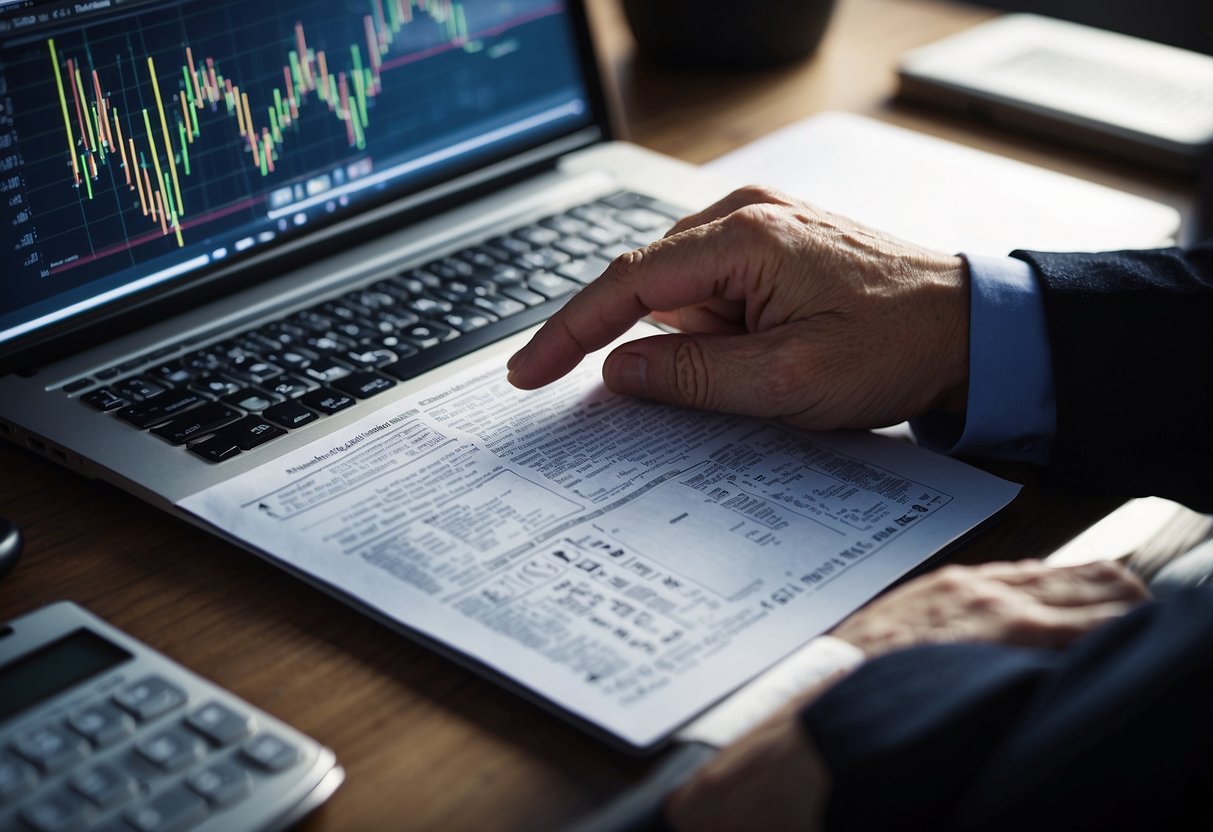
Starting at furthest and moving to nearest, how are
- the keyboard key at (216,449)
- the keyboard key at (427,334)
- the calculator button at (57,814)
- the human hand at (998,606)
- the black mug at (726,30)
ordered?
the black mug at (726,30)
the keyboard key at (427,334)
the keyboard key at (216,449)
the human hand at (998,606)
the calculator button at (57,814)

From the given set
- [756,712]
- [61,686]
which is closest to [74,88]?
[61,686]

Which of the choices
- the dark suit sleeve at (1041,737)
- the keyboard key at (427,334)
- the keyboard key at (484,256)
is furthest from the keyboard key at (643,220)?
the dark suit sleeve at (1041,737)

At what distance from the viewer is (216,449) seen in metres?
0.71

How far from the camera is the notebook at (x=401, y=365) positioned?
608 millimetres

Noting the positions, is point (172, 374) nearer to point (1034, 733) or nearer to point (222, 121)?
point (222, 121)

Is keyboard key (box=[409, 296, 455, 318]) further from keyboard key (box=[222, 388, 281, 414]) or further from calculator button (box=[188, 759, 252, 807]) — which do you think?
calculator button (box=[188, 759, 252, 807])

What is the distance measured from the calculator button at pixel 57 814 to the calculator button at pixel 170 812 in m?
0.02

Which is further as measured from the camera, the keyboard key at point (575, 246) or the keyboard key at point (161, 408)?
the keyboard key at point (575, 246)

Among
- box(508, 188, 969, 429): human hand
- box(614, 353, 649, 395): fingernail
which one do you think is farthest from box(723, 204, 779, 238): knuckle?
box(614, 353, 649, 395): fingernail

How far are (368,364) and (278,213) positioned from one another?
169 mm

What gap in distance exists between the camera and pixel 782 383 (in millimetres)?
743

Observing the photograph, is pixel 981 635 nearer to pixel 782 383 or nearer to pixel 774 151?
pixel 782 383

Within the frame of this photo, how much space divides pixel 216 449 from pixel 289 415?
5 cm

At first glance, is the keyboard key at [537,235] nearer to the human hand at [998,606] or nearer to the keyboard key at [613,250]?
the keyboard key at [613,250]
